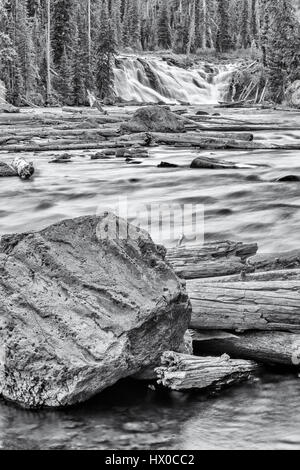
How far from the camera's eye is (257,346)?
4965mm

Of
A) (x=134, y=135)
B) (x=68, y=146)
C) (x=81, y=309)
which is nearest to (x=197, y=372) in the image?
(x=81, y=309)

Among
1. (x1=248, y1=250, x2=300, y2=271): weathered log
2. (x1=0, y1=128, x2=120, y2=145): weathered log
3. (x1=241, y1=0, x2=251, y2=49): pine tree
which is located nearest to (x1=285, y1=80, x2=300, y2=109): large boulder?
(x1=0, y1=128, x2=120, y2=145): weathered log

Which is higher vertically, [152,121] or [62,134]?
[152,121]

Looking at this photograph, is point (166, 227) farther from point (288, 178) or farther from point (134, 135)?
point (134, 135)

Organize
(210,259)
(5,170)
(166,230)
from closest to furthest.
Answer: (210,259) < (166,230) < (5,170)

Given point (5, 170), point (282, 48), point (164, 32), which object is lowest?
point (5, 170)

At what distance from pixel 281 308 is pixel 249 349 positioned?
0.41 metres

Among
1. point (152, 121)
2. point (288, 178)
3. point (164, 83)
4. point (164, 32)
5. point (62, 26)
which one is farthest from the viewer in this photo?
point (164, 32)

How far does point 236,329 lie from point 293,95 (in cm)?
4230

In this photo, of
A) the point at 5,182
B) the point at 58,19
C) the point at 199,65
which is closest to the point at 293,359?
the point at 5,182

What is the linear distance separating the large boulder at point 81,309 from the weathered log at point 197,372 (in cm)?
13

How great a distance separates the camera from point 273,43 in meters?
51.0

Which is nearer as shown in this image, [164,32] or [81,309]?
[81,309]

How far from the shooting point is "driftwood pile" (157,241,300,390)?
14.9 feet
